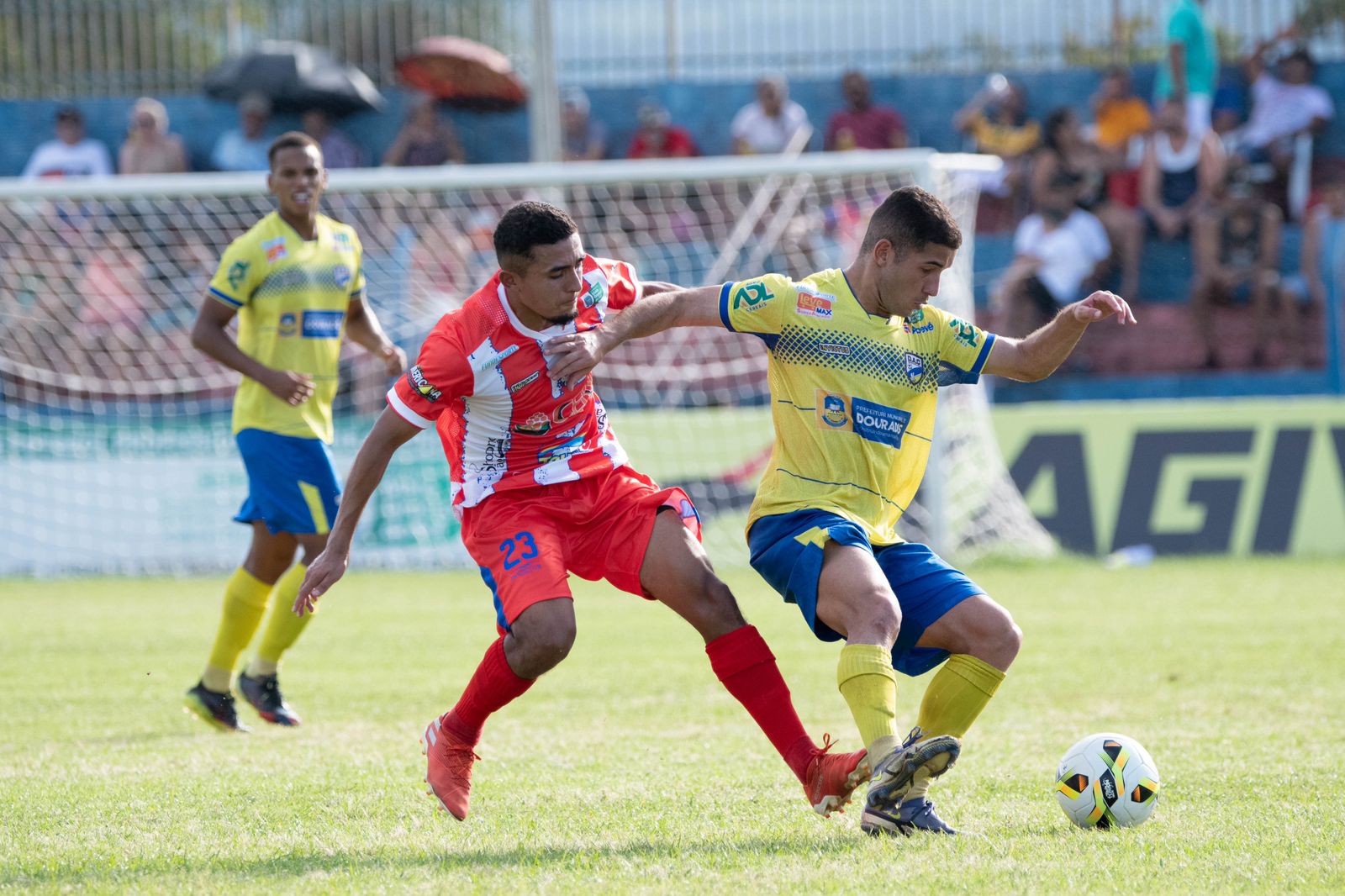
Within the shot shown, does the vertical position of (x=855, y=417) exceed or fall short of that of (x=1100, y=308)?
it falls short

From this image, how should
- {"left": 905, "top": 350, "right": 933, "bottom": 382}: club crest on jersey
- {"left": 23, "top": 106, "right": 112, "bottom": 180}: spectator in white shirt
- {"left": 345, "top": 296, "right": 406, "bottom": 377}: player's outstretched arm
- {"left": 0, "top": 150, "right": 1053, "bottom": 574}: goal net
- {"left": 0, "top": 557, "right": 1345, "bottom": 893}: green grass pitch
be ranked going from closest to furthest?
{"left": 0, "top": 557, "right": 1345, "bottom": 893}: green grass pitch, {"left": 905, "top": 350, "right": 933, "bottom": 382}: club crest on jersey, {"left": 345, "top": 296, "right": 406, "bottom": 377}: player's outstretched arm, {"left": 0, "top": 150, "right": 1053, "bottom": 574}: goal net, {"left": 23, "top": 106, "right": 112, "bottom": 180}: spectator in white shirt

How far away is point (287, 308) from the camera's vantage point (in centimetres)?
746

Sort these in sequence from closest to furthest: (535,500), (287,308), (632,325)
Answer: (632,325)
(535,500)
(287,308)

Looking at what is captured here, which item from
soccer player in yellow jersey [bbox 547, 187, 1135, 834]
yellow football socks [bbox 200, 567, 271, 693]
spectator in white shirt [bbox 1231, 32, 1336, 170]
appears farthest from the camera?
spectator in white shirt [bbox 1231, 32, 1336, 170]

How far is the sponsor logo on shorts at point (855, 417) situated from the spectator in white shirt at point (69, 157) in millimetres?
15000

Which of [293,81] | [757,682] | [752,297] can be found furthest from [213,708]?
[293,81]

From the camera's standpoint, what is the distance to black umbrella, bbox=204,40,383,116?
18672 mm

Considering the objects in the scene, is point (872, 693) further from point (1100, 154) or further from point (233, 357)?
point (1100, 154)

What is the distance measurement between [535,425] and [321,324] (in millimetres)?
2706

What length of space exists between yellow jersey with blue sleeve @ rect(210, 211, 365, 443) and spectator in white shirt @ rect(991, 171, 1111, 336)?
373 inches

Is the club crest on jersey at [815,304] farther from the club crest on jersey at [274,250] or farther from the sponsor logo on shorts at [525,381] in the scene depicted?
the club crest on jersey at [274,250]

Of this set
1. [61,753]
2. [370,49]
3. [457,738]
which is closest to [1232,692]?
[457,738]

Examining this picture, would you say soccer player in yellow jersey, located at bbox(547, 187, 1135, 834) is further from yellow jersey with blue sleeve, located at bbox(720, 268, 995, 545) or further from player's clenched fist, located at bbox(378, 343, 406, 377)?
player's clenched fist, located at bbox(378, 343, 406, 377)

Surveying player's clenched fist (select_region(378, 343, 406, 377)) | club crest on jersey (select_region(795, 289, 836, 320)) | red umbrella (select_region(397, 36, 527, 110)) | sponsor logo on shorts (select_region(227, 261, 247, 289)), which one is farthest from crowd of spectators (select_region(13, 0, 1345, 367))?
club crest on jersey (select_region(795, 289, 836, 320))
